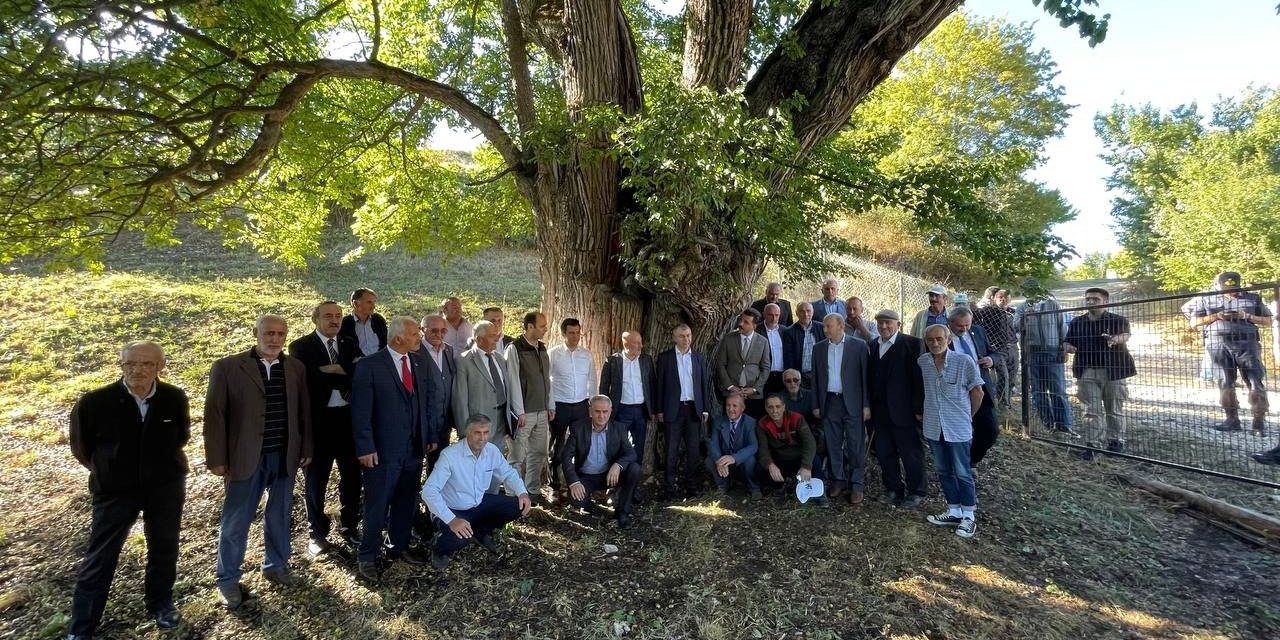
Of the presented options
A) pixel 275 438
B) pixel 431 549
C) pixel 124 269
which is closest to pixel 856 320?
pixel 431 549

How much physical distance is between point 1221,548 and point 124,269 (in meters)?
20.4

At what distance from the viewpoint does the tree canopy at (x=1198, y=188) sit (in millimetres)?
14375

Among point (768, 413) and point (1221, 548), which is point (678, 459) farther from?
point (1221, 548)

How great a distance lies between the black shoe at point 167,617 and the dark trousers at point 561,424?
2683mm

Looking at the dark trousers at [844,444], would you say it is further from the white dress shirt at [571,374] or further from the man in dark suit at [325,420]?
the man in dark suit at [325,420]

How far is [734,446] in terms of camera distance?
5.12 m

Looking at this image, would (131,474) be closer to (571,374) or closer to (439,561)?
(439,561)

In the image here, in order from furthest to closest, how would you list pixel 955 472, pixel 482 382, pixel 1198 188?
pixel 1198 188, pixel 482 382, pixel 955 472

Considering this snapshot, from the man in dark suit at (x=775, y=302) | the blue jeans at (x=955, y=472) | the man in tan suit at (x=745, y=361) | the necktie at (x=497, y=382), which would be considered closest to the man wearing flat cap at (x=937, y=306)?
the man in dark suit at (x=775, y=302)

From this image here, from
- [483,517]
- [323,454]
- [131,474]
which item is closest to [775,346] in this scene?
[483,517]

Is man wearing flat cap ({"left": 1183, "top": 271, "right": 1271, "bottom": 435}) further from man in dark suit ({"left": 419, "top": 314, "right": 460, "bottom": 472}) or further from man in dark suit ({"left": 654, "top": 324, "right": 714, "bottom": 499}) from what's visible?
man in dark suit ({"left": 419, "top": 314, "right": 460, "bottom": 472})

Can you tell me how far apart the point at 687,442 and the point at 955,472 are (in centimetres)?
230

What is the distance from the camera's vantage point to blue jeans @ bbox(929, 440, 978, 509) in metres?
4.34

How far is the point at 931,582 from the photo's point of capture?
3.63 metres
